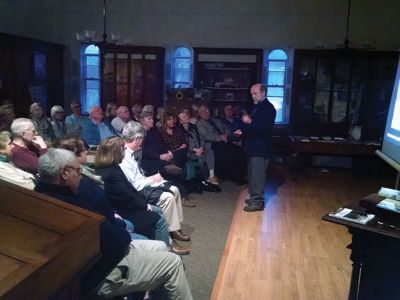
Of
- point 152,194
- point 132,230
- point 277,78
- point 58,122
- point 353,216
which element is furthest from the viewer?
point 277,78

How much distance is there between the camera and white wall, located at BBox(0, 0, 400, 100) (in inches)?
281

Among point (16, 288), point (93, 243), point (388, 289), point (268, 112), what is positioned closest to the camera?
point (16, 288)

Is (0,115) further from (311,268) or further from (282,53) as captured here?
(282,53)

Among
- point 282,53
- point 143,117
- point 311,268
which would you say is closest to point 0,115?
point 143,117

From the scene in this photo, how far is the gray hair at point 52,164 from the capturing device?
6.38 feet

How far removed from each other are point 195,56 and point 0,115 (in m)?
3.80

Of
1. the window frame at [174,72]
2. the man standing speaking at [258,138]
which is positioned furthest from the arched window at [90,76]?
the man standing speaking at [258,138]

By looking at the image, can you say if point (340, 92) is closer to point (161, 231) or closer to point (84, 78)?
point (84, 78)

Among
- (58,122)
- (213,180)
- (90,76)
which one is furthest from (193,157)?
(90,76)

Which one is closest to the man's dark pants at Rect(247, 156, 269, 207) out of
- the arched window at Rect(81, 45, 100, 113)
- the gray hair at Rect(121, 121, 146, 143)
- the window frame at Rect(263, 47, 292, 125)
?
the gray hair at Rect(121, 121, 146, 143)

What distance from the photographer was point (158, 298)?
7.53ft

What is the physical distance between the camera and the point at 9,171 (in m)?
2.85

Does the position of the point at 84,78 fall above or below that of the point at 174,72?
below

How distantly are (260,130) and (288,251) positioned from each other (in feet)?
4.73
